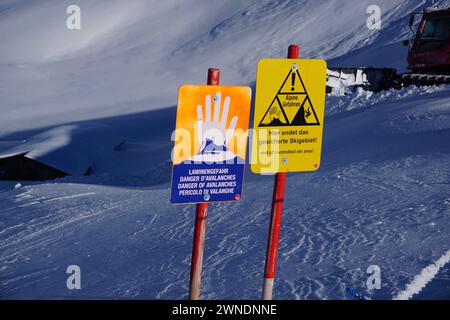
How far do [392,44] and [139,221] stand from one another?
66.2 feet

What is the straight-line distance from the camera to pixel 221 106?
3621 millimetres

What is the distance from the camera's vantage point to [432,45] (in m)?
15.1

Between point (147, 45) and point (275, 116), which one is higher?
point (147, 45)

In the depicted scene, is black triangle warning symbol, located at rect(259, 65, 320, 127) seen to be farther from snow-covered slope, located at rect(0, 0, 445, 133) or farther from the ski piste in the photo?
snow-covered slope, located at rect(0, 0, 445, 133)

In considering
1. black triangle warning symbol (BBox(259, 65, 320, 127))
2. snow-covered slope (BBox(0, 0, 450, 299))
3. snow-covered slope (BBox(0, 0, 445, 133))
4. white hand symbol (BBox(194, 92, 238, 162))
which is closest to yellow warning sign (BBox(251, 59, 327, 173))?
black triangle warning symbol (BBox(259, 65, 320, 127))

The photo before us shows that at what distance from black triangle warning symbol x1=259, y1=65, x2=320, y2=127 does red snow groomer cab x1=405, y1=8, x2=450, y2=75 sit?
11534 mm

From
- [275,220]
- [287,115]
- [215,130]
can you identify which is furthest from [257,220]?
[215,130]

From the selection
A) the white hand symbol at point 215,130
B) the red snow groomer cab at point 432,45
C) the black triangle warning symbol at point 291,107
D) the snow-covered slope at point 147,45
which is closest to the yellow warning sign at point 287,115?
the black triangle warning symbol at point 291,107

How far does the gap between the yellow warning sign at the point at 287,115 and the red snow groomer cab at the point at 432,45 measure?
1152 centimetres

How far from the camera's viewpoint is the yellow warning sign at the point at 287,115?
12.1 feet

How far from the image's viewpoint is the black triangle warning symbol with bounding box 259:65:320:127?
3.72 metres

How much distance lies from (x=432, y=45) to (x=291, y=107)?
1208 cm

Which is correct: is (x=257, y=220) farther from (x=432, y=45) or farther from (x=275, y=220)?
(x=432, y=45)
